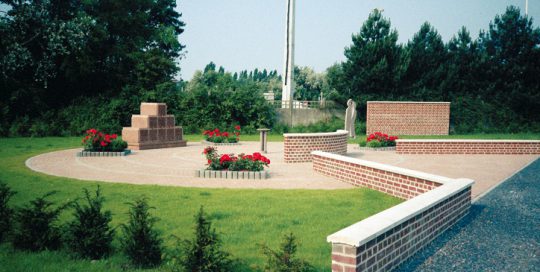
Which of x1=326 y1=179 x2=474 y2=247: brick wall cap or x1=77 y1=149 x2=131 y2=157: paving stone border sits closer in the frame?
x1=326 y1=179 x2=474 y2=247: brick wall cap

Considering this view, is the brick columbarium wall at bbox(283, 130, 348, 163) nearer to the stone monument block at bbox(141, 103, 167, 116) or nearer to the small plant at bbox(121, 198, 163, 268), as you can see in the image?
the stone monument block at bbox(141, 103, 167, 116)

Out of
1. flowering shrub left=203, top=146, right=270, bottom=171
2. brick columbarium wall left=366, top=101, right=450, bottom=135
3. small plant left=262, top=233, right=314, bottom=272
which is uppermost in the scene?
brick columbarium wall left=366, top=101, right=450, bottom=135

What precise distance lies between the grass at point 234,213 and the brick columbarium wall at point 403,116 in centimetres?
2273

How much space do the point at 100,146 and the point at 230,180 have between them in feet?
24.9

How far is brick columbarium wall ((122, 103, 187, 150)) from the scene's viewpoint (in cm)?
1980

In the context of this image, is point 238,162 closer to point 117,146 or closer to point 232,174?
point 232,174

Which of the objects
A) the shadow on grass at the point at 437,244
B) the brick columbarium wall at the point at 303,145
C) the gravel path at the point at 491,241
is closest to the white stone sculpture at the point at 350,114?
the brick columbarium wall at the point at 303,145

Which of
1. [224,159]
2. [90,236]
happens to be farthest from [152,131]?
[90,236]

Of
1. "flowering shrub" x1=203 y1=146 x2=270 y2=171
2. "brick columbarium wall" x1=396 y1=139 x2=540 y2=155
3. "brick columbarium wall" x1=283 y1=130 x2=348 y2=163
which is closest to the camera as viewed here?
"flowering shrub" x1=203 y1=146 x2=270 y2=171

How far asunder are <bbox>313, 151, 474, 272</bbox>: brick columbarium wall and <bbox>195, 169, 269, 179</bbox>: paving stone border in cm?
283

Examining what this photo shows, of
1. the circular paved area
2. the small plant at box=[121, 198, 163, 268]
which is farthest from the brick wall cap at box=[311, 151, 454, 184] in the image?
the small plant at box=[121, 198, 163, 268]

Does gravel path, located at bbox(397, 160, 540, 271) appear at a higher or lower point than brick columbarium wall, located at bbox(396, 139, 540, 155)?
lower

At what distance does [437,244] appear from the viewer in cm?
637

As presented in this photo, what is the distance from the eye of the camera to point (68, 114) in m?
30.2
